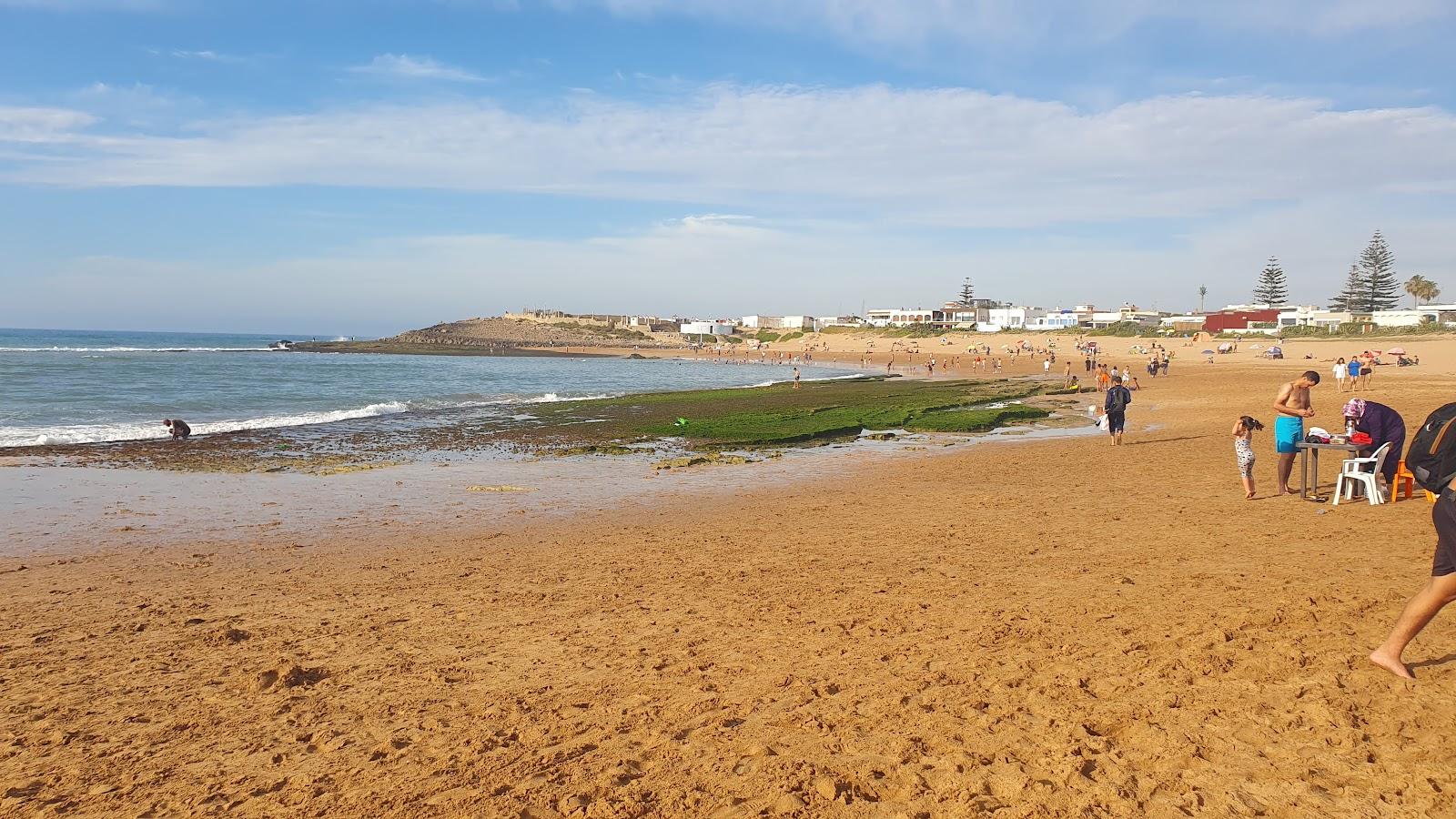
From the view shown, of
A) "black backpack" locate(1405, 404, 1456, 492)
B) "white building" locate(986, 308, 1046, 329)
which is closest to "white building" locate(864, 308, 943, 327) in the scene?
"white building" locate(986, 308, 1046, 329)

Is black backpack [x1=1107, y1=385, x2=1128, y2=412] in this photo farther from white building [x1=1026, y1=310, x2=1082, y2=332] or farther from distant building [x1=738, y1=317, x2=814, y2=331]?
distant building [x1=738, y1=317, x2=814, y2=331]

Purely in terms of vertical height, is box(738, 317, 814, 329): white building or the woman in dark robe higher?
box(738, 317, 814, 329): white building

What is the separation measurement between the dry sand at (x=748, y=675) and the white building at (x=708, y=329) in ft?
458

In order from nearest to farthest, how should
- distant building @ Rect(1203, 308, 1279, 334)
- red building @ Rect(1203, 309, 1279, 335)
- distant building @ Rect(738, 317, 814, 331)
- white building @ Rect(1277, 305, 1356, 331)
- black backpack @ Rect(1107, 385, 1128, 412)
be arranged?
black backpack @ Rect(1107, 385, 1128, 412)
white building @ Rect(1277, 305, 1356, 331)
distant building @ Rect(1203, 308, 1279, 334)
red building @ Rect(1203, 309, 1279, 335)
distant building @ Rect(738, 317, 814, 331)

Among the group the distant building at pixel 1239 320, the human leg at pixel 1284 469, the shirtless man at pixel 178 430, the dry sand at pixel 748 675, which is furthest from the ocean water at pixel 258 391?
the distant building at pixel 1239 320

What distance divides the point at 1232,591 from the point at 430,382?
47875 millimetres

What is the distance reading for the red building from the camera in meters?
87.5

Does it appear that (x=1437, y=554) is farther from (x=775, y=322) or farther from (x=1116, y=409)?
(x=775, y=322)

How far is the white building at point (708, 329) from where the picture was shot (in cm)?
15038

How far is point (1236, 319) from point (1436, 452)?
98167 mm

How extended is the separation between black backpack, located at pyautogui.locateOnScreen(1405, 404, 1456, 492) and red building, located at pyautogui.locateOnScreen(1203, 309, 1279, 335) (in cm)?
9081

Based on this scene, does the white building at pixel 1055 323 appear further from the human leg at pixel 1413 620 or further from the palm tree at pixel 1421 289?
the human leg at pixel 1413 620

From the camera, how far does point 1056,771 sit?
3.93m

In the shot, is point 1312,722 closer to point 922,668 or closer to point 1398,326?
point 922,668
